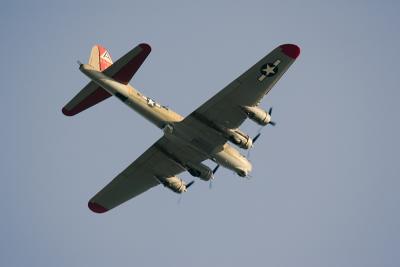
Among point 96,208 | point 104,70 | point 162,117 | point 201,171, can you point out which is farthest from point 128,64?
point 96,208

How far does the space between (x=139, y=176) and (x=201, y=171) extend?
4757mm

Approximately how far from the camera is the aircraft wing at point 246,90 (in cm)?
3638

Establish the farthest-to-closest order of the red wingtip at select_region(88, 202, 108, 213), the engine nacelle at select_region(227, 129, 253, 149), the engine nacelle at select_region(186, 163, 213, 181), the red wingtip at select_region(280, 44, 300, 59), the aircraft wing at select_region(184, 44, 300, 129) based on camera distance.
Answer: the red wingtip at select_region(88, 202, 108, 213)
the engine nacelle at select_region(186, 163, 213, 181)
the engine nacelle at select_region(227, 129, 253, 149)
the aircraft wing at select_region(184, 44, 300, 129)
the red wingtip at select_region(280, 44, 300, 59)

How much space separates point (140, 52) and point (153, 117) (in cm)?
477

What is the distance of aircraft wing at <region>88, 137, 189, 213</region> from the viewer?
43375 mm

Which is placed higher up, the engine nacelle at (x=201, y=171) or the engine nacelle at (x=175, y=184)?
the engine nacelle at (x=201, y=171)

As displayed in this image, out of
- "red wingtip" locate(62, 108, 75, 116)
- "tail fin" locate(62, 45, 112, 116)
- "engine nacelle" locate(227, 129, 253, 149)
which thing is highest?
"engine nacelle" locate(227, 129, 253, 149)

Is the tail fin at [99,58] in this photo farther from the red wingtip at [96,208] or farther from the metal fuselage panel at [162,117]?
A: the red wingtip at [96,208]

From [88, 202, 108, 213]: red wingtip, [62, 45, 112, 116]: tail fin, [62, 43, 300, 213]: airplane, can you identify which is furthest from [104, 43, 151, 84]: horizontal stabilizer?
[88, 202, 108, 213]: red wingtip

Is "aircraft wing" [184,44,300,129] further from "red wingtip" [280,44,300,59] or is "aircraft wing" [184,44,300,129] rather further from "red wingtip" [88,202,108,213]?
"red wingtip" [88,202,108,213]

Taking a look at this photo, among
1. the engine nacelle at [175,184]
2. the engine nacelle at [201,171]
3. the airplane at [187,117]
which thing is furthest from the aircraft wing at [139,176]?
the engine nacelle at [201,171]

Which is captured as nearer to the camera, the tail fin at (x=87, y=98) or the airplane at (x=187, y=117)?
the airplane at (x=187, y=117)

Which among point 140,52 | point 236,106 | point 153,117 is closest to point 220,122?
point 236,106

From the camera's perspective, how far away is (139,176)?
44.9 m
